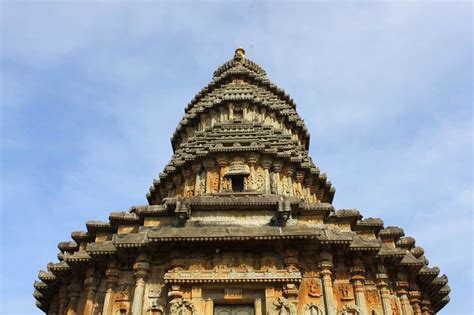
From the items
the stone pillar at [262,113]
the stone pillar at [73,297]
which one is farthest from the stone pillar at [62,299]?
the stone pillar at [262,113]

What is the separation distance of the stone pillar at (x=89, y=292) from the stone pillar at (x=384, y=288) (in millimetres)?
9613

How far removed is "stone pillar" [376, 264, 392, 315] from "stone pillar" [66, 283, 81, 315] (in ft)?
34.6

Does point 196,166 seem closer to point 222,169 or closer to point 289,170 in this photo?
point 222,169

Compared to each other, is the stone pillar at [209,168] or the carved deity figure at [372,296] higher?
the stone pillar at [209,168]

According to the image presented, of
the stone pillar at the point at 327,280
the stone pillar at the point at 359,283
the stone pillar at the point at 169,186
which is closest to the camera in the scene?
the stone pillar at the point at 327,280

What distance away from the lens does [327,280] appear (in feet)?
46.8

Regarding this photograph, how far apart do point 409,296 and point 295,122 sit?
40.5 feet

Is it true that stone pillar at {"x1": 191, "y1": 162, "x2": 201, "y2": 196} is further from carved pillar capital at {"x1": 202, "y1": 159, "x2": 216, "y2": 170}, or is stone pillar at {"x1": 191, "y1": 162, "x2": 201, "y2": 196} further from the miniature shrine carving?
the miniature shrine carving

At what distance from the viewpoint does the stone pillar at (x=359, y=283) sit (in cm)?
1434

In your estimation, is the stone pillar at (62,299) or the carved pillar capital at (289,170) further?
the carved pillar capital at (289,170)

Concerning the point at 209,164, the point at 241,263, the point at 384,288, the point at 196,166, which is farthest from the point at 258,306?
the point at 196,166

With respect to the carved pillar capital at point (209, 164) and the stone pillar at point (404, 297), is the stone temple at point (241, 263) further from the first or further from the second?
the carved pillar capital at point (209, 164)

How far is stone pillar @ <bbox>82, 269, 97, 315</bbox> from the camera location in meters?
15.0

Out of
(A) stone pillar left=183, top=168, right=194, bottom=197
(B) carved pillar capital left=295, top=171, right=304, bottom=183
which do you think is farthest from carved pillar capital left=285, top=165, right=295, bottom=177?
(A) stone pillar left=183, top=168, right=194, bottom=197
